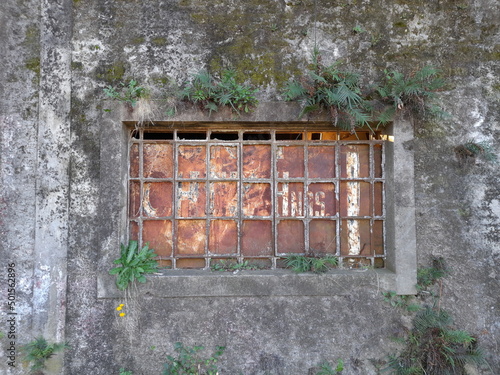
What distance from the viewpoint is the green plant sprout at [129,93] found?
324cm

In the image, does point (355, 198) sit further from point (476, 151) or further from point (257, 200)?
point (476, 151)

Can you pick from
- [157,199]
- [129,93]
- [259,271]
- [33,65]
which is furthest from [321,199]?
[33,65]

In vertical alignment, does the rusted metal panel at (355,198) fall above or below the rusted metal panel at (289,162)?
below

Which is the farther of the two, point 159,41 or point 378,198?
point 378,198

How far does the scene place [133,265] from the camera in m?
3.24

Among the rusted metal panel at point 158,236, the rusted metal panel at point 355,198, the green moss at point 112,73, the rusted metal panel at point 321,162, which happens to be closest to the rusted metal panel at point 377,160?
the rusted metal panel at point 355,198

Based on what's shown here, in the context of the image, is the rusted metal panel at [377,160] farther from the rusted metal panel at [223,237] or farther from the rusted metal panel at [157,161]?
the rusted metal panel at [157,161]

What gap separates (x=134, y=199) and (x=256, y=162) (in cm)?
119

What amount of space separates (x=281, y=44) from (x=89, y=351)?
3.18 metres

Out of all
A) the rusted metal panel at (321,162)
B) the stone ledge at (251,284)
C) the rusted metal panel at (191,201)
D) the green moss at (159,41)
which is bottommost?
the stone ledge at (251,284)

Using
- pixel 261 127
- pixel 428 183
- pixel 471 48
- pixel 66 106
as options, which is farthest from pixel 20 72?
pixel 471 48

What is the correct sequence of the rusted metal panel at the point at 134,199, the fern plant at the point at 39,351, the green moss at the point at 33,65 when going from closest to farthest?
1. the fern plant at the point at 39,351
2. the green moss at the point at 33,65
3. the rusted metal panel at the point at 134,199

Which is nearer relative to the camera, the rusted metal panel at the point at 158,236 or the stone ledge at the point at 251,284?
the stone ledge at the point at 251,284

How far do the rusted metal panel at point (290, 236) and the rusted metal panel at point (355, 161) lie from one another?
25.6 inches
